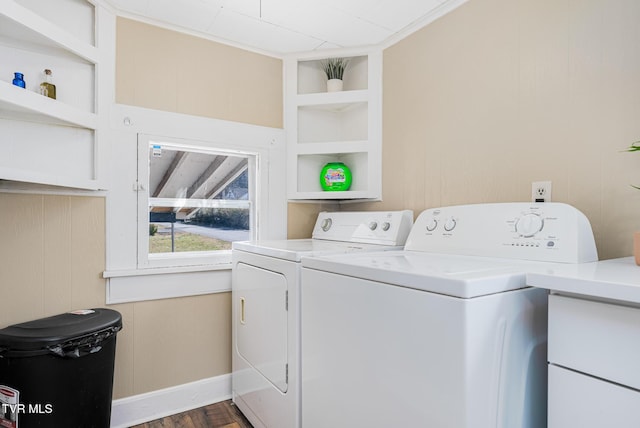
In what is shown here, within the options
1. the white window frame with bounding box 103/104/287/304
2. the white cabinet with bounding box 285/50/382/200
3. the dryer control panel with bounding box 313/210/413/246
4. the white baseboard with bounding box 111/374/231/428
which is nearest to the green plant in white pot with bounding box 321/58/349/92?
the white cabinet with bounding box 285/50/382/200

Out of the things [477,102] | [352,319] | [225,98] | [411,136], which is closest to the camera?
[352,319]

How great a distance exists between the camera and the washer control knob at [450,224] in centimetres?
149

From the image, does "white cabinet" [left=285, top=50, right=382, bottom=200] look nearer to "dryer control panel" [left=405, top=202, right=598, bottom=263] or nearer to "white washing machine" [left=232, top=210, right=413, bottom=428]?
"white washing machine" [left=232, top=210, right=413, bottom=428]

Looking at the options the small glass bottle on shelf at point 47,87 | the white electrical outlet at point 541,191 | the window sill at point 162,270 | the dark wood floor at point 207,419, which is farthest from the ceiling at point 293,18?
the dark wood floor at point 207,419

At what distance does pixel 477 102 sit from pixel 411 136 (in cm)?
42

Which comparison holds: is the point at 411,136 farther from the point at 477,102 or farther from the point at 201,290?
the point at 201,290

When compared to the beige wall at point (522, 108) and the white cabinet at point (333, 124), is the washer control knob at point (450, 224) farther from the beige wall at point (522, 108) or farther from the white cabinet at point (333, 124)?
the white cabinet at point (333, 124)

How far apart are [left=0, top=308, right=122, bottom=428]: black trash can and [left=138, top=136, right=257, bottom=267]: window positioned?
50 cm

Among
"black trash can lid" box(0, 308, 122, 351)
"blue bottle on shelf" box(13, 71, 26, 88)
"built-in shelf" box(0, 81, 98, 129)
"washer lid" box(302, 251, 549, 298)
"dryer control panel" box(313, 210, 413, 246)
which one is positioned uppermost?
"blue bottle on shelf" box(13, 71, 26, 88)

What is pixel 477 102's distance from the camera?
165cm

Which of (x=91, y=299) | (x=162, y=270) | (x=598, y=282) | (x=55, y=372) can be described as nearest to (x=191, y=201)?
(x=162, y=270)

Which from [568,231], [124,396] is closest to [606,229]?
[568,231]

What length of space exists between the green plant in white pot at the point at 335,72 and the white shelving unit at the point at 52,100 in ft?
4.32

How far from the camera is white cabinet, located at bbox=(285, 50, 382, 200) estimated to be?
7.25ft
